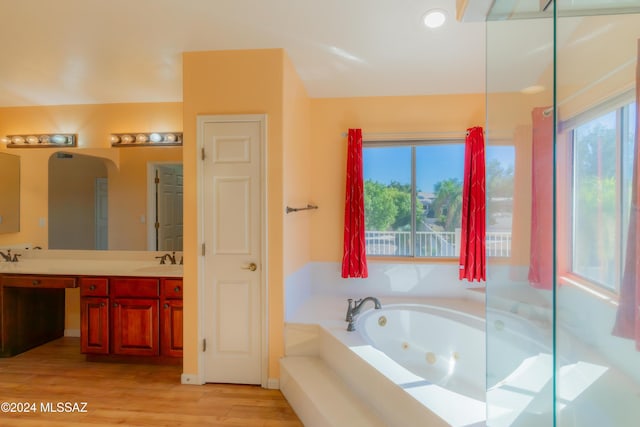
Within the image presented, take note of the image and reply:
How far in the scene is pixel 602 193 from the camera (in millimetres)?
1073

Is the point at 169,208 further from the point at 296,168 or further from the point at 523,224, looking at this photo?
the point at 523,224

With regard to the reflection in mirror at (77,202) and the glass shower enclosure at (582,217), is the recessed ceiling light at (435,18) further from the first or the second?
the reflection in mirror at (77,202)

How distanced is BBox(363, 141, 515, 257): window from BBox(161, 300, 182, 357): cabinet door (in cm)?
192

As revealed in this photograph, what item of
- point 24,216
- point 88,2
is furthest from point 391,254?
point 24,216

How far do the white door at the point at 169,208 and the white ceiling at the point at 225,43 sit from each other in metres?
0.77

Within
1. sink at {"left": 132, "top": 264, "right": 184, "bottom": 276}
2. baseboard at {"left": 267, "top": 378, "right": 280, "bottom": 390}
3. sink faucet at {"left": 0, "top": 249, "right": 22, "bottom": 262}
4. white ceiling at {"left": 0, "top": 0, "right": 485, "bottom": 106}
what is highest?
white ceiling at {"left": 0, "top": 0, "right": 485, "bottom": 106}

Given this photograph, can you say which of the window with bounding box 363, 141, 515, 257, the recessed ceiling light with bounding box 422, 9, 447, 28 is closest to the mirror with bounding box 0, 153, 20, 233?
the window with bounding box 363, 141, 515, 257

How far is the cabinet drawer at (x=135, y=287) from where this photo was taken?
9.31 ft

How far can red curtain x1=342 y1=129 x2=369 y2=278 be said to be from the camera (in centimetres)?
340

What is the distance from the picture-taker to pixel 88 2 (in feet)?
6.38

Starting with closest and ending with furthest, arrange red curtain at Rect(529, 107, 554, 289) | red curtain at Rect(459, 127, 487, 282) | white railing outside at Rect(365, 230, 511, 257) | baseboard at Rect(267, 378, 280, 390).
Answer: red curtain at Rect(529, 107, 554, 289) < baseboard at Rect(267, 378, 280, 390) < red curtain at Rect(459, 127, 487, 282) < white railing outside at Rect(365, 230, 511, 257)

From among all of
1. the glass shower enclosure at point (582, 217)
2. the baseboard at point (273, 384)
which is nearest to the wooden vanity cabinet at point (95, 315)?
the baseboard at point (273, 384)

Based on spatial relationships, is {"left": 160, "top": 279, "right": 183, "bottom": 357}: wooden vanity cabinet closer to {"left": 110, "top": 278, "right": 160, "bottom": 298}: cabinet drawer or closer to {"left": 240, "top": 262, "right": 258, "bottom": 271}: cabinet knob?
{"left": 110, "top": 278, "right": 160, "bottom": 298}: cabinet drawer

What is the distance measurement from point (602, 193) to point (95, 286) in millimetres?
3415
